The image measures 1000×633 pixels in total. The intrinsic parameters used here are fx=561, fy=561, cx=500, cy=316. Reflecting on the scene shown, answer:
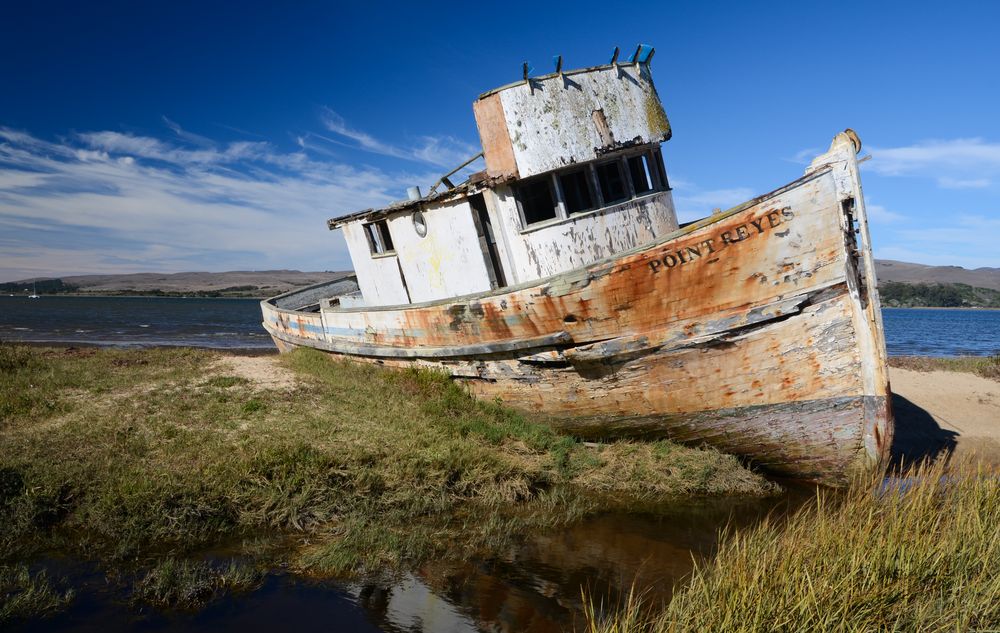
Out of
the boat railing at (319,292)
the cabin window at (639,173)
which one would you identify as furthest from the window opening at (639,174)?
the boat railing at (319,292)

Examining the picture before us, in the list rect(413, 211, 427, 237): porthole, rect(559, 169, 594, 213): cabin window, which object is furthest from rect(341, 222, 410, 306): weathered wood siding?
rect(559, 169, 594, 213): cabin window

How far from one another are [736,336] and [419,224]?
15.7ft

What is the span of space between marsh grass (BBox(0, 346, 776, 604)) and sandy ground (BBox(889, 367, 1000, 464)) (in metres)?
3.79

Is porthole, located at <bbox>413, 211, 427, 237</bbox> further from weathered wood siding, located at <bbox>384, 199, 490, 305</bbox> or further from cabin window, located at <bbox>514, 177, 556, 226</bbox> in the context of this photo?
cabin window, located at <bbox>514, 177, 556, 226</bbox>

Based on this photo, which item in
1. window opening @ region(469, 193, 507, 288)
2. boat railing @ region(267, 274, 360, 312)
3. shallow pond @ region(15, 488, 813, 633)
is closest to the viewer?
shallow pond @ region(15, 488, 813, 633)

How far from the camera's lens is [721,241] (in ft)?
18.1

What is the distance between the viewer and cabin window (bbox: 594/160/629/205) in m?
7.39

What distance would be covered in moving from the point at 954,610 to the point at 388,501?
4012mm

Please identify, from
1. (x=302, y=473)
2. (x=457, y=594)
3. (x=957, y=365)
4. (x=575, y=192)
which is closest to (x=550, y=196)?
(x=575, y=192)

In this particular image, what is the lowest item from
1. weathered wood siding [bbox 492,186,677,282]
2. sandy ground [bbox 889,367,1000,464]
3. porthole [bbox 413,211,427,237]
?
sandy ground [bbox 889,367,1000,464]

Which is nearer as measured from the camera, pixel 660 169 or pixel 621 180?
pixel 621 180

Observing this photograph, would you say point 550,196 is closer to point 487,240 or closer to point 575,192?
point 575,192

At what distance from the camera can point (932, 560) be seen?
10.5 feet

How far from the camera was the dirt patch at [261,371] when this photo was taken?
334 inches
